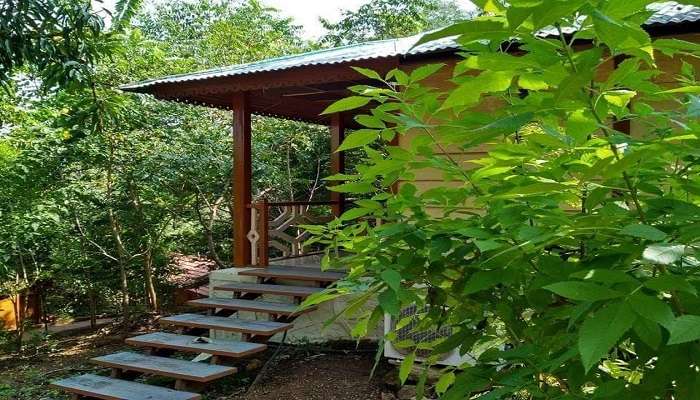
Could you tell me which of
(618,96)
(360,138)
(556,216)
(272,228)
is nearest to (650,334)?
(556,216)

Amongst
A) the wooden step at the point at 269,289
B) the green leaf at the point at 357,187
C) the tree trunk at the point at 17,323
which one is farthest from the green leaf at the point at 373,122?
the tree trunk at the point at 17,323

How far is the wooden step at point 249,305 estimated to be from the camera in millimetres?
5207

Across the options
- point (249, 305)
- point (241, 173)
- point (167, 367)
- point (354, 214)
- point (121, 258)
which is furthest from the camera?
point (121, 258)

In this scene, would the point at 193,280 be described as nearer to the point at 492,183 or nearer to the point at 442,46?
the point at 442,46

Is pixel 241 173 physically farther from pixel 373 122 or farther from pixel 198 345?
pixel 373 122

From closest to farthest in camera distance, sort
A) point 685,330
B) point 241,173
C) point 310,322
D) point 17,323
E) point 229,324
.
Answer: point 685,330
point 229,324
point 310,322
point 241,173
point 17,323

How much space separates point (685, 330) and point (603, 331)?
7 centimetres

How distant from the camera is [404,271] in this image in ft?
2.92

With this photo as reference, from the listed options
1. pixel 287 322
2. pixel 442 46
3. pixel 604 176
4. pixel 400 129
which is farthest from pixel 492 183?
pixel 287 322

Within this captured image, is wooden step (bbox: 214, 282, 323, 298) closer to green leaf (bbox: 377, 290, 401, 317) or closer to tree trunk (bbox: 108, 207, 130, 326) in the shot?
tree trunk (bbox: 108, 207, 130, 326)

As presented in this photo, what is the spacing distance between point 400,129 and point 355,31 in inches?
787

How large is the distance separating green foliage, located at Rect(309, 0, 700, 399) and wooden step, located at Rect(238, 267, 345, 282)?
→ 4.69 m

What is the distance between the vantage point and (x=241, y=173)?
21.2 ft

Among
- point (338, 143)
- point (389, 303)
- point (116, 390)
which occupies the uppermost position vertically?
point (338, 143)
